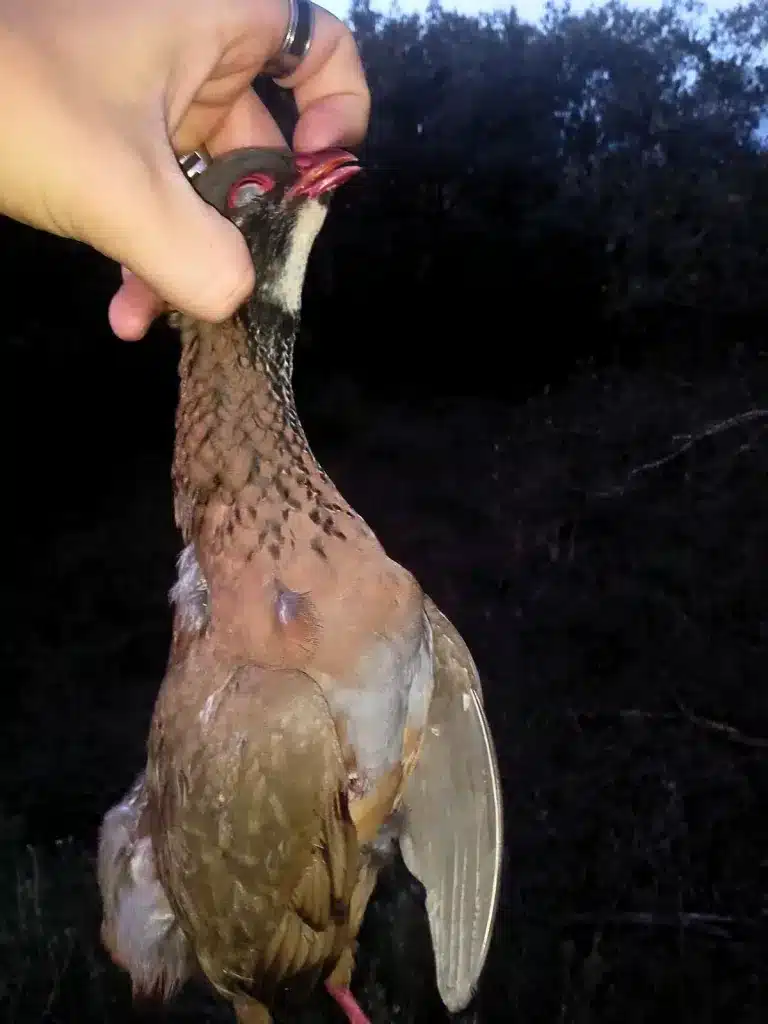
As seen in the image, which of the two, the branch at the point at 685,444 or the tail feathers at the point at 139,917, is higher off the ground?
the branch at the point at 685,444

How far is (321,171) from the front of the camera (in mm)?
785

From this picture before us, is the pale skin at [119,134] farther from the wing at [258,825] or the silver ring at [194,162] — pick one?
the wing at [258,825]

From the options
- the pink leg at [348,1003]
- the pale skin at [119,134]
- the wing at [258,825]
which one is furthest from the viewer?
the pink leg at [348,1003]

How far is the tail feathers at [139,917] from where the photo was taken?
1006 mm

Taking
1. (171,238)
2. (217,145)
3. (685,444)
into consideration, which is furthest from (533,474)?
(171,238)

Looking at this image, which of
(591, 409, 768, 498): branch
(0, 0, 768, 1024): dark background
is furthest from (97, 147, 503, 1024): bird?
(591, 409, 768, 498): branch

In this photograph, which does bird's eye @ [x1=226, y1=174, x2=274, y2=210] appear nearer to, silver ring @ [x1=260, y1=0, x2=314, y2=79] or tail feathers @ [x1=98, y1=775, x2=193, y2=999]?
silver ring @ [x1=260, y1=0, x2=314, y2=79]

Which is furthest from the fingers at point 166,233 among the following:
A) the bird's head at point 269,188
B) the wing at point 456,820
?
the wing at point 456,820

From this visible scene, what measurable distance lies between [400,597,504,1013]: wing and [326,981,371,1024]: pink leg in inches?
4.6

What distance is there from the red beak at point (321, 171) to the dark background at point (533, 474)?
11.8 inches

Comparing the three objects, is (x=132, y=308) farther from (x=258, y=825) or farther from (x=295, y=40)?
(x=258, y=825)

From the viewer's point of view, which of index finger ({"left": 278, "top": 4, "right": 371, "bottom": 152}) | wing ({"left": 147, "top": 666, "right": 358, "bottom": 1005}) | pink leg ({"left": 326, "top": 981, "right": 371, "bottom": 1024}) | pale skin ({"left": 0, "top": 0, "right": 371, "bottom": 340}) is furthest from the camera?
pink leg ({"left": 326, "top": 981, "right": 371, "bottom": 1024})

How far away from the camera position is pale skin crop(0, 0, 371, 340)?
1.80ft

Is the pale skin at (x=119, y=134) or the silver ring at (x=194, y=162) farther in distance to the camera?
the silver ring at (x=194, y=162)
